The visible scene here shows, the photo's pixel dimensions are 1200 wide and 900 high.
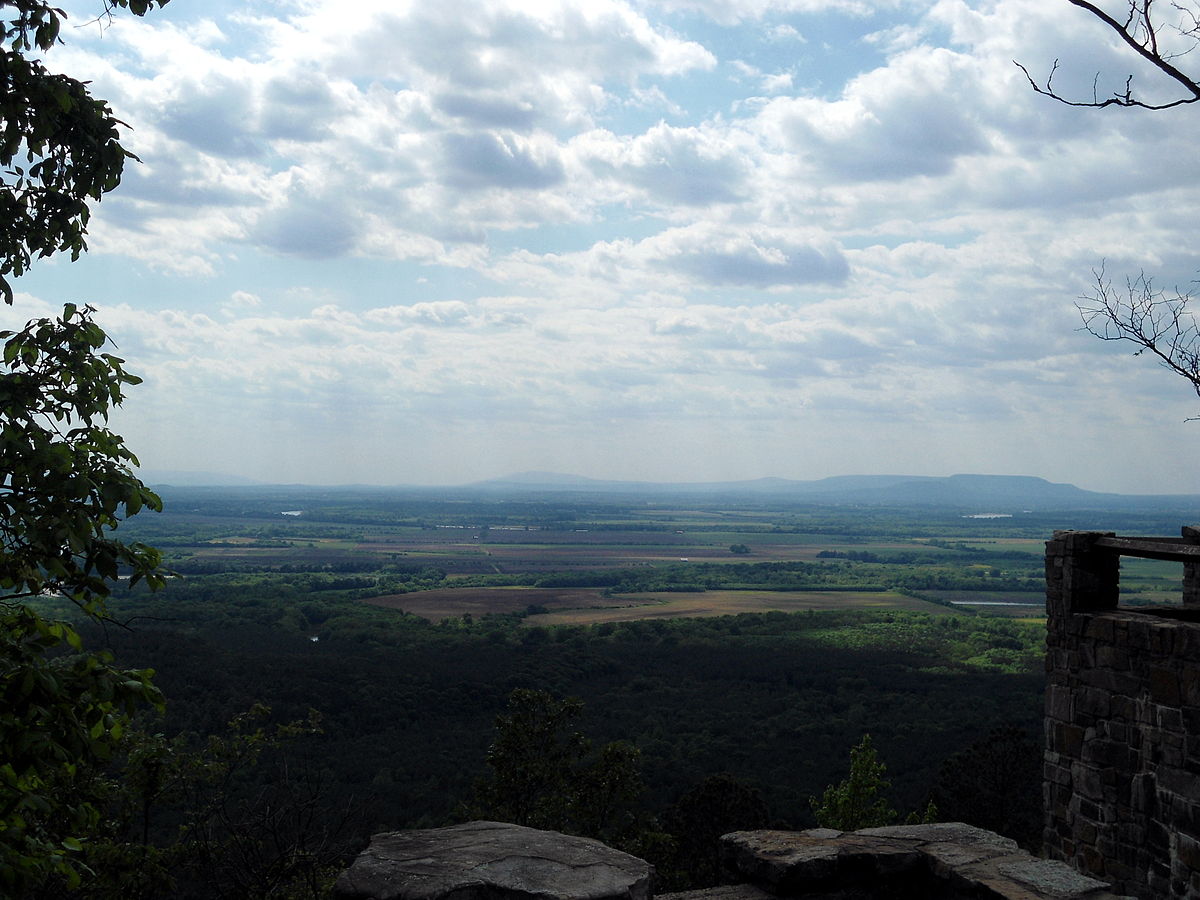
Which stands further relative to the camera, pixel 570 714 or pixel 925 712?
pixel 925 712

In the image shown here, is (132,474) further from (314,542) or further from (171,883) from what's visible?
(314,542)

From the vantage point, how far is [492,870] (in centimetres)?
570

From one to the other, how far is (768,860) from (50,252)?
258 inches

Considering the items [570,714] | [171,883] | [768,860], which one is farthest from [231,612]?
[768,860]

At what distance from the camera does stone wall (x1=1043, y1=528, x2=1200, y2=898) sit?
610cm

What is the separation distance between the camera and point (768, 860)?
680cm

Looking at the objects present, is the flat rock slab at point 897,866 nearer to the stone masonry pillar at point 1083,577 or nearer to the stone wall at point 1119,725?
the stone wall at point 1119,725

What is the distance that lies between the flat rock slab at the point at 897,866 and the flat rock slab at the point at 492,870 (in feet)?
4.29

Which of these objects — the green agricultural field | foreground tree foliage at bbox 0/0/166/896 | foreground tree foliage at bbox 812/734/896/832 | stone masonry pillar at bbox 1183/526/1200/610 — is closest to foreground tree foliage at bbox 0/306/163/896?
foreground tree foliage at bbox 0/0/166/896

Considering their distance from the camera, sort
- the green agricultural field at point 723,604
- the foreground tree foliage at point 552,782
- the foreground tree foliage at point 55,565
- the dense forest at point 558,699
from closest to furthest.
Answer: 1. the foreground tree foliage at point 55,565
2. the dense forest at point 558,699
3. the foreground tree foliage at point 552,782
4. the green agricultural field at point 723,604

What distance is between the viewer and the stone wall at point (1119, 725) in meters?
6.10

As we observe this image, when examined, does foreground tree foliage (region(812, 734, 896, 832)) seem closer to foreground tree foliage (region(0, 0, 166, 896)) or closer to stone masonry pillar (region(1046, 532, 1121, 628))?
stone masonry pillar (region(1046, 532, 1121, 628))

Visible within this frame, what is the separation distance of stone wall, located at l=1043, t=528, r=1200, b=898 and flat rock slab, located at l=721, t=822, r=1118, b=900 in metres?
0.60

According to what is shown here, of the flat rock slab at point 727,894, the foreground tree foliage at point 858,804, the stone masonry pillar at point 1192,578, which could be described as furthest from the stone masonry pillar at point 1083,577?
the foreground tree foliage at point 858,804
